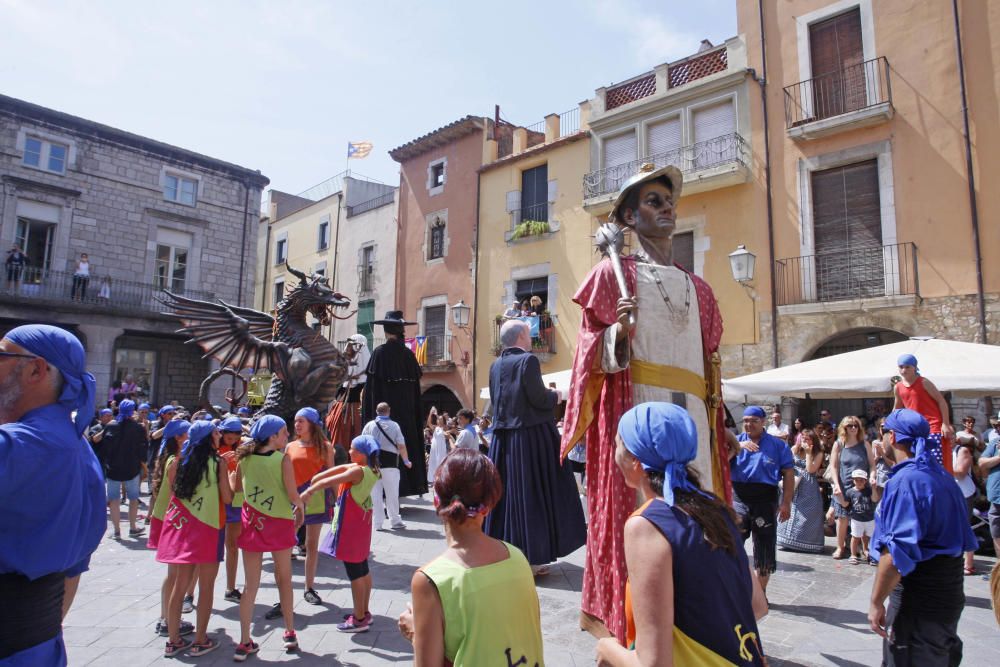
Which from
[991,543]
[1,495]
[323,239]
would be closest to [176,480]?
[1,495]

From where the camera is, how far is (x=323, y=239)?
27.3 m

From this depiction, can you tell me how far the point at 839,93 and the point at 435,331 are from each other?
43.6 ft

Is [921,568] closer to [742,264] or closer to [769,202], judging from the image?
[742,264]

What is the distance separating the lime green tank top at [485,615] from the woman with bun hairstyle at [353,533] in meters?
2.49

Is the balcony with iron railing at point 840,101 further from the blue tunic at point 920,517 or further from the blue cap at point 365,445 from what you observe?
the blue cap at point 365,445

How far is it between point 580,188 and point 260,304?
18105mm

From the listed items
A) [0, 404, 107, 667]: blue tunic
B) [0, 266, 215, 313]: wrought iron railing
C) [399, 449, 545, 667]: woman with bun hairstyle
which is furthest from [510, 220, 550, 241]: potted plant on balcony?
[0, 404, 107, 667]: blue tunic

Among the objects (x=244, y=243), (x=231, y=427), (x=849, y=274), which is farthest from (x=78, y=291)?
(x=849, y=274)

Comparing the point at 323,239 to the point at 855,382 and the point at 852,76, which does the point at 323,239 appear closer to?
the point at 852,76

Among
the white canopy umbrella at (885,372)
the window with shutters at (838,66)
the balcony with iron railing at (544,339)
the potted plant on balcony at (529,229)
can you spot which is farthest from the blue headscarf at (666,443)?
the potted plant on balcony at (529,229)

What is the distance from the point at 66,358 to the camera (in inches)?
84.7

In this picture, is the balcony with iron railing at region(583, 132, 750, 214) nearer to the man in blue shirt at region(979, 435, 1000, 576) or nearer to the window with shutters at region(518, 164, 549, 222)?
the window with shutters at region(518, 164, 549, 222)

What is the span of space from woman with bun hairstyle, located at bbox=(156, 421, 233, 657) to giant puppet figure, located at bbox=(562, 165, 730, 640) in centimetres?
245

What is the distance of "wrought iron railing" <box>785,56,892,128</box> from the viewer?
510 inches
